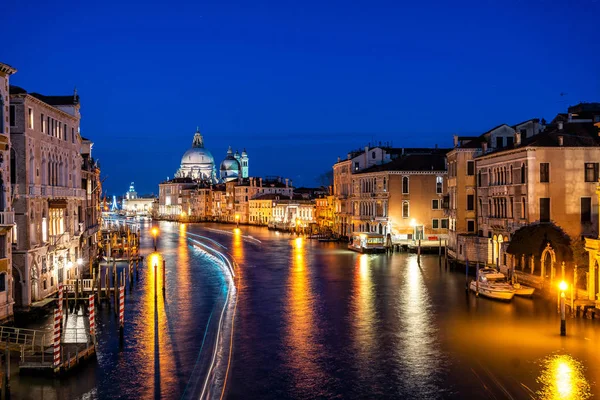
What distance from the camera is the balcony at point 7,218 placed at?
22266mm

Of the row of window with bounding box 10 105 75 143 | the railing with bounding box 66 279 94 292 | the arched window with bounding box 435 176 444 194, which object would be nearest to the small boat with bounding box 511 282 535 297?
the railing with bounding box 66 279 94 292

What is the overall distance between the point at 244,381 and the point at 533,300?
16.2m

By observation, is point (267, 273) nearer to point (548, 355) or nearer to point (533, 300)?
point (533, 300)

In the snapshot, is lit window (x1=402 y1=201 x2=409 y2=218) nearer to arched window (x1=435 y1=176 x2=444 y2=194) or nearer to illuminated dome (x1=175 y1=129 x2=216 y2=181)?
arched window (x1=435 y1=176 x2=444 y2=194)

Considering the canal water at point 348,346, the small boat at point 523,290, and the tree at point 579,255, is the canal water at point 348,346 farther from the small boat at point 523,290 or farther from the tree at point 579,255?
the tree at point 579,255

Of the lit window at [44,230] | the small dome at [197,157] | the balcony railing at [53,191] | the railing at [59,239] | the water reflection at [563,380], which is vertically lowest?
the water reflection at [563,380]

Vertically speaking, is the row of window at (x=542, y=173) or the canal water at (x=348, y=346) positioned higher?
the row of window at (x=542, y=173)

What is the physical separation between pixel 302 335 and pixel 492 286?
1076cm

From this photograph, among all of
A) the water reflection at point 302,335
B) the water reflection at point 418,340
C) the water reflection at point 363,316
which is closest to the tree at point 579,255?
the water reflection at point 418,340

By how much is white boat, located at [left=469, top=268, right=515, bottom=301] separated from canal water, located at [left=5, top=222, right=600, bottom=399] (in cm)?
42

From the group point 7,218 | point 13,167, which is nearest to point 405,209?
point 13,167

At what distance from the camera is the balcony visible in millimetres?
22266

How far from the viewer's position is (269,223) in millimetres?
104875

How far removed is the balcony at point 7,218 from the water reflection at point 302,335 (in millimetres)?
9860
